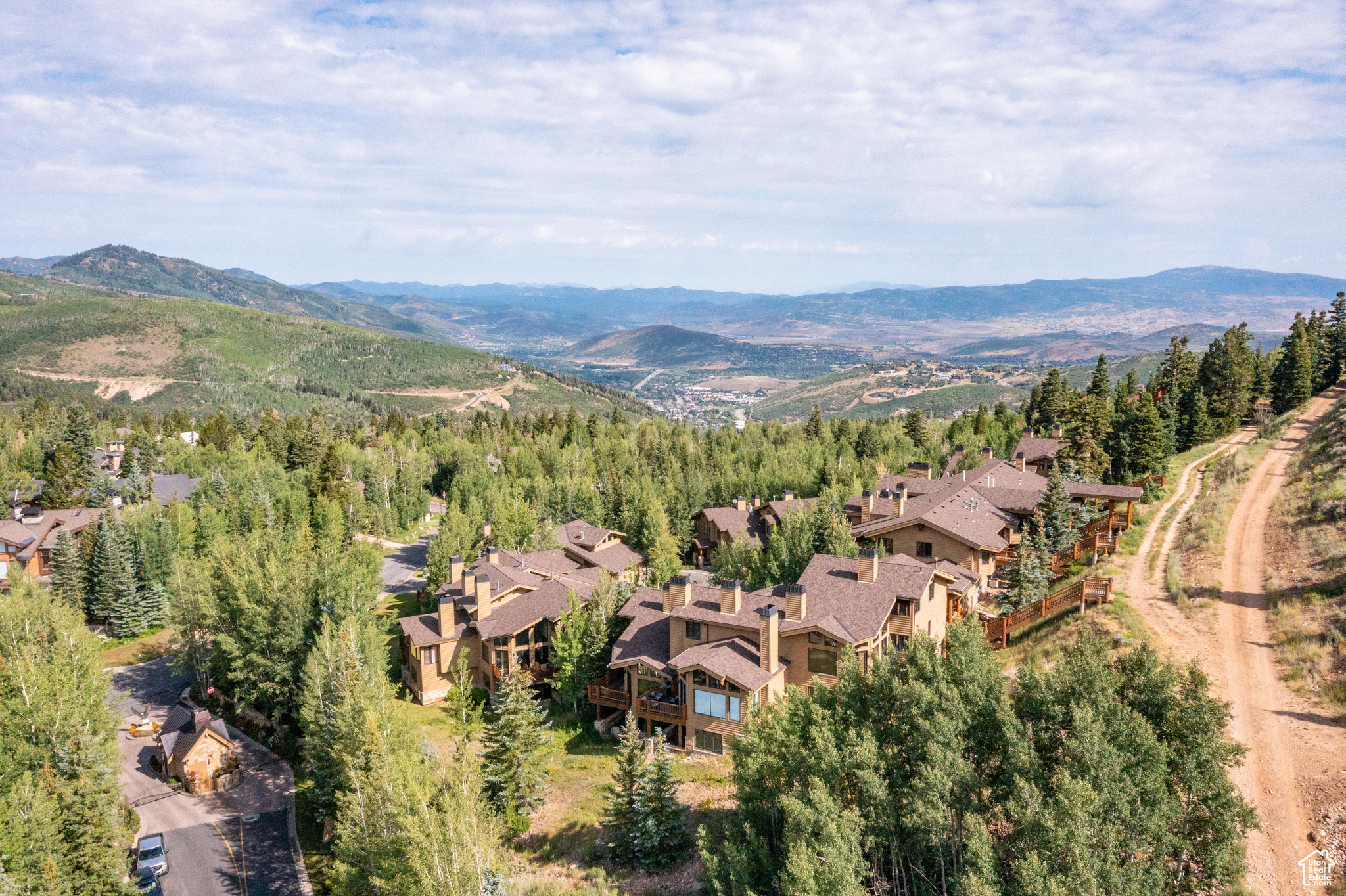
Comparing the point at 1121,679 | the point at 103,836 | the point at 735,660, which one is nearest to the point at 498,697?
the point at 735,660

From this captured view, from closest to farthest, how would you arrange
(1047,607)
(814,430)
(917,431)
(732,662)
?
(732,662) < (1047,607) < (917,431) < (814,430)

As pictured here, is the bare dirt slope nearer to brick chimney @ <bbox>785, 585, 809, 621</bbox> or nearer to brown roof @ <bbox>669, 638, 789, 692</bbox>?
brick chimney @ <bbox>785, 585, 809, 621</bbox>

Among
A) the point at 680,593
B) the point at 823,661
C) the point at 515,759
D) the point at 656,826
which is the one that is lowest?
the point at 656,826

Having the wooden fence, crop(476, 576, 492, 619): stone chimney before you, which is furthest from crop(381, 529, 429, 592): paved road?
the wooden fence

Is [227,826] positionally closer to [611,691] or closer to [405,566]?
[611,691]

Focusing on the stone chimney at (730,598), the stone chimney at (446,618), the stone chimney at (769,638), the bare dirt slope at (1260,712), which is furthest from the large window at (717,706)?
the stone chimney at (446,618)

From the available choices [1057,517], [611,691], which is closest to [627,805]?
[611,691]
